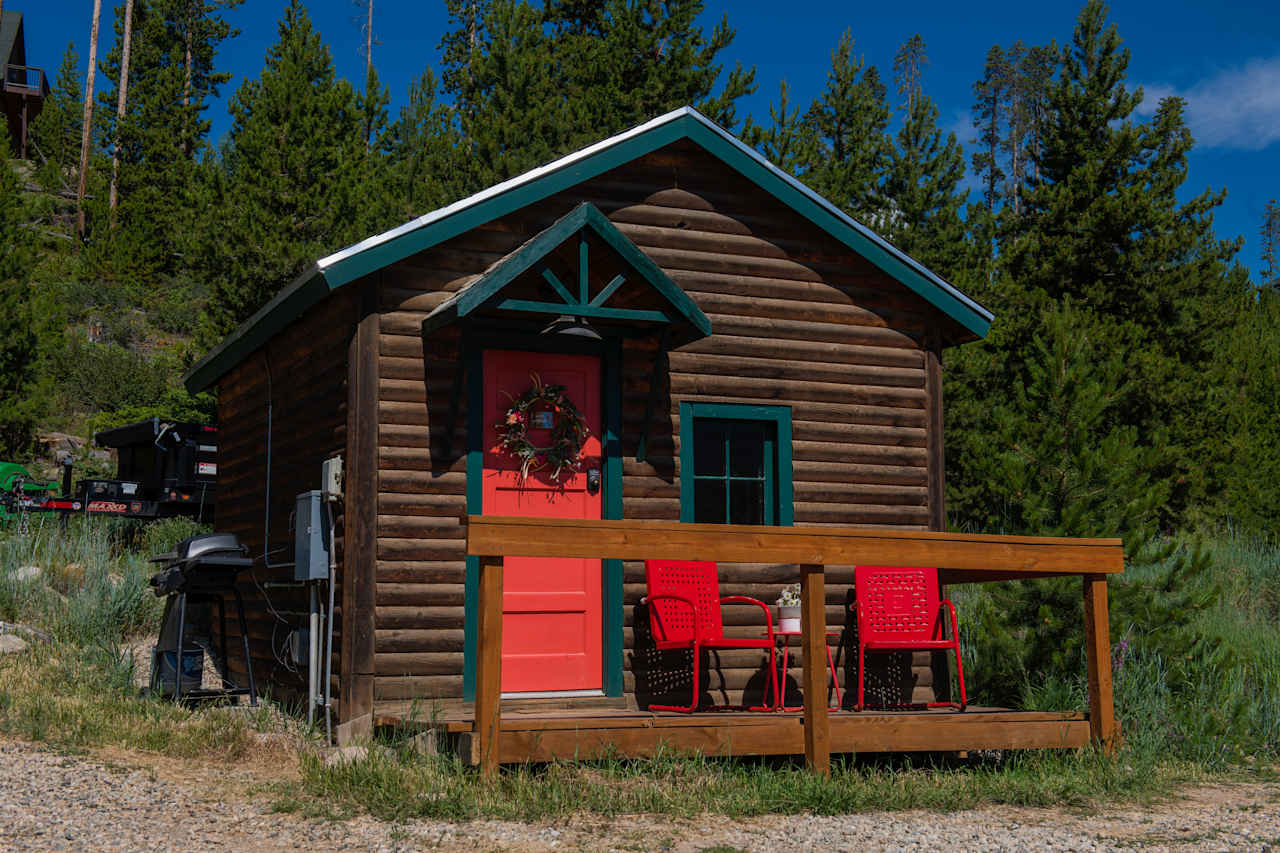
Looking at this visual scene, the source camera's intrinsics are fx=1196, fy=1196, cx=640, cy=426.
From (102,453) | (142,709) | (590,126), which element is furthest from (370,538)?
(102,453)

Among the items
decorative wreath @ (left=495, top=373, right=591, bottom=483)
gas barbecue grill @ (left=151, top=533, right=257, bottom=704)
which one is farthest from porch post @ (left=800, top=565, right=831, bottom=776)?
gas barbecue grill @ (left=151, top=533, right=257, bottom=704)

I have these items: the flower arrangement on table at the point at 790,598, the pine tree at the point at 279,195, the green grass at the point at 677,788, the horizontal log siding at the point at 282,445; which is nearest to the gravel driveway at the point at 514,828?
the green grass at the point at 677,788

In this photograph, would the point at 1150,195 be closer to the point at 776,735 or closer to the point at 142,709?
the point at 776,735

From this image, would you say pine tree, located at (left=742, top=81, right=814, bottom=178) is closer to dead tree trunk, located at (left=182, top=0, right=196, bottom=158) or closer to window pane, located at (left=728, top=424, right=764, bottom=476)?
window pane, located at (left=728, top=424, right=764, bottom=476)

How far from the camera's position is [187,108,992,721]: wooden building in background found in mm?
7672

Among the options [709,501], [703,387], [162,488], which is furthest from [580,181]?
[162,488]

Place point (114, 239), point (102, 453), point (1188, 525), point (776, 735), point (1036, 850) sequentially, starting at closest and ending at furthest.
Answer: point (1036, 850), point (776, 735), point (1188, 525), point (102, 453), point (114, 239)

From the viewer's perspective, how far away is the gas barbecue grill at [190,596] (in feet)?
27.8

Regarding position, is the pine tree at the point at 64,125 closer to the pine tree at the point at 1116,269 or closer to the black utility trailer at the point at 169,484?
the black utility trailer at the point at 169,484

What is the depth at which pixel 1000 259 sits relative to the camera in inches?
791

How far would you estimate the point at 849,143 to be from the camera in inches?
934

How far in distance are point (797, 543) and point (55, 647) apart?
6.86m

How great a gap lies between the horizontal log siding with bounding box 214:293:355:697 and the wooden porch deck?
1.95m

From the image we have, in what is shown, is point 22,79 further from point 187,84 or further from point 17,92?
point 187,84
